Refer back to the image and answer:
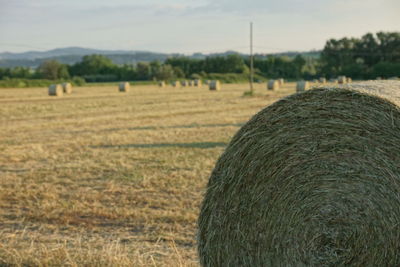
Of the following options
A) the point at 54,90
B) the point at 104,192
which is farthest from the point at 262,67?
the point at 104,192

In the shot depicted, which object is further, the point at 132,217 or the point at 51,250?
the point at 132,217

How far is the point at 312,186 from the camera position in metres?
3.94

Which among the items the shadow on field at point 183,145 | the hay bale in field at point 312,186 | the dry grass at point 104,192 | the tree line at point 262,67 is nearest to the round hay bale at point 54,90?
the dry grass at point 104,192

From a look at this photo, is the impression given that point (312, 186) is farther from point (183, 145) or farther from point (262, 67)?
point (262, 67)

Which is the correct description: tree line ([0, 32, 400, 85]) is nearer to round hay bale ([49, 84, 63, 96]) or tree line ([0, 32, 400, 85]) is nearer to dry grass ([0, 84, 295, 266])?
round hay bale ([49, 84, 63, 96])

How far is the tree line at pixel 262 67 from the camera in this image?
66625mm

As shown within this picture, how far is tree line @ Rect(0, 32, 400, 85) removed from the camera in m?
66.6

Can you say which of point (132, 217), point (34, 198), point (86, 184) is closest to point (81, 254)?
point (132, 217)

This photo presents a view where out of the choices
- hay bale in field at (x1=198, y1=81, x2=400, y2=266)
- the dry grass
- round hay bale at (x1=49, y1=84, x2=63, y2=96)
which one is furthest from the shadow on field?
round hay bale at (x1=49, y1=84, x2=63, y2=96)

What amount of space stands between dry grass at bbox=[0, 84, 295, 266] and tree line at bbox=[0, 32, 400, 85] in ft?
169

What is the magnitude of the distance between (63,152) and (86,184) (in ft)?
10.8

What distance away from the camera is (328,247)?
3807 millimetres

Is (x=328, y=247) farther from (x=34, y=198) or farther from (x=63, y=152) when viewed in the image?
(x=63, y=152)

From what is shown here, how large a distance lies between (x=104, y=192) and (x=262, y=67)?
3030 inches
